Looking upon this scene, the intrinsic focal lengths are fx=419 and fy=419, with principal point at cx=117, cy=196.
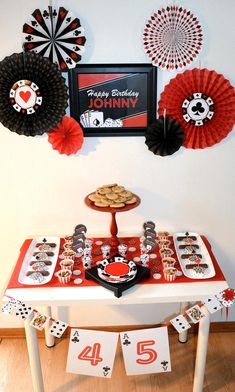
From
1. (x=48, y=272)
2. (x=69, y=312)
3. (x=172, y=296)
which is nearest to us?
(x=172, y=296)

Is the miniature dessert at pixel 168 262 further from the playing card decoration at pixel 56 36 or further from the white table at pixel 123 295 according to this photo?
the playing card decoration at pixel 56 36

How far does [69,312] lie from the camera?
303cm

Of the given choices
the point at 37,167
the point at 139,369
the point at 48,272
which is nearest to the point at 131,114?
the point at 37,167

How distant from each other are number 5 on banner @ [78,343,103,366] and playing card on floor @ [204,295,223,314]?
62 cm

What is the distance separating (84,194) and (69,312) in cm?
93

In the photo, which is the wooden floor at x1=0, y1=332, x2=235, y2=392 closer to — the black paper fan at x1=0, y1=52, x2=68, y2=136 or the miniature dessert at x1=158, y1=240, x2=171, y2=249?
the miniature dessert at x1=158, y1=240, x2=171, y2=249

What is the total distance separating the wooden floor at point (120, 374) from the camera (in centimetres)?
266

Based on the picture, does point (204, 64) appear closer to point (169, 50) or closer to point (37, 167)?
point (169, 50)

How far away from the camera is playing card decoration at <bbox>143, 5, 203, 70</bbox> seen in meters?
2.33

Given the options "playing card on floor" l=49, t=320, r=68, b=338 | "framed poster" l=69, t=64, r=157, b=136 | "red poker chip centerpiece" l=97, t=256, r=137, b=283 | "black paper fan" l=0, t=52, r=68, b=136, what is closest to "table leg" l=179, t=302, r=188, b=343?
"red poker chip centerpiece" l=97, t=256, r=137, b=283

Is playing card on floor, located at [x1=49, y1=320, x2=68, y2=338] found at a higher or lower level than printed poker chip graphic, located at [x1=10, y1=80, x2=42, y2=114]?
lower

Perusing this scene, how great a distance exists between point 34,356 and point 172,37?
1.96 metres

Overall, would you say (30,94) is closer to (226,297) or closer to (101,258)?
(101,258)

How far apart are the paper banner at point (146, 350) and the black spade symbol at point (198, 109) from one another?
1.25 metres
